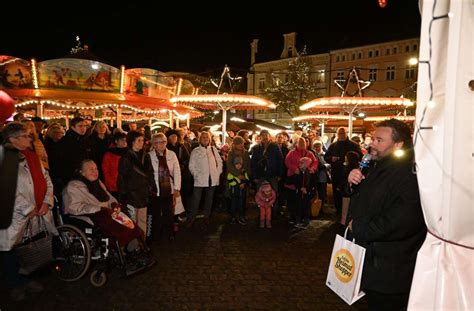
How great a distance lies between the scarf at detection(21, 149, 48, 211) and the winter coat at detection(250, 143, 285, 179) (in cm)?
447

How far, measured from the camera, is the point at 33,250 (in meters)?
4.25

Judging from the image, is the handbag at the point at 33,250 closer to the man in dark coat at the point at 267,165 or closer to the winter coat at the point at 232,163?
the winter coat at the point at 232,163

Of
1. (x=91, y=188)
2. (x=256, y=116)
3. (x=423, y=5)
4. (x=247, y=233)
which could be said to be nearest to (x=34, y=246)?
(x=91, y=188)

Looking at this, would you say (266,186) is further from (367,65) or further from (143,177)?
(367,65)

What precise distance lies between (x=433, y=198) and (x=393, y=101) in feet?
28.9

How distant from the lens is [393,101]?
32.1 feet

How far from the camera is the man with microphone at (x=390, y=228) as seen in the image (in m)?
2.33

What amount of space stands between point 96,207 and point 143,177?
99cm

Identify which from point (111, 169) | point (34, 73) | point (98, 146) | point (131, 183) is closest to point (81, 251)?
point (131, 183)

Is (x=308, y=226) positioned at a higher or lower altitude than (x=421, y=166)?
lower

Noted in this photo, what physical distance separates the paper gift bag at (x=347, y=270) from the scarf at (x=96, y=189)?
351cm

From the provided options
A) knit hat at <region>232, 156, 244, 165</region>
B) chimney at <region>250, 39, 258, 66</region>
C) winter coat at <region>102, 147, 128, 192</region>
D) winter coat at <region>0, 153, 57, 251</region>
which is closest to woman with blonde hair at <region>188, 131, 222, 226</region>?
knit hat at <region>232, 156, 244, 165</region>

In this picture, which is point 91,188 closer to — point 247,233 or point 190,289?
point 190,289

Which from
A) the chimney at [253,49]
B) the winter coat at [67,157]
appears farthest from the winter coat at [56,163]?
the chimney at [253,49]
